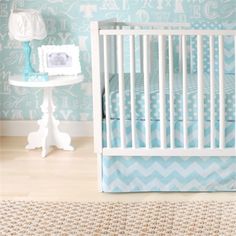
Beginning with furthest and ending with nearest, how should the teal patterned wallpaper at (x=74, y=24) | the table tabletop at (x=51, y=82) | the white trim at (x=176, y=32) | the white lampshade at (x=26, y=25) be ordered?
the teal patterned wallpaper at (x=74, y=24), the white lampshade at (x=26, y=25), the table tabletop at (x=51, y=82), the white trim at (x=176, y=32)

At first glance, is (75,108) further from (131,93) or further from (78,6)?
(131,93)

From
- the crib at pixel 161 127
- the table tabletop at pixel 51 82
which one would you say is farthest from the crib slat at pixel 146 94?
the table tabletop at pixel 51 82

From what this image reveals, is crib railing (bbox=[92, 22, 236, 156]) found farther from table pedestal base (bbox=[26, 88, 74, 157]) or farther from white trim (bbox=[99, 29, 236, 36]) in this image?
table pedestal base (bbox=[26, 88, 74, 157])

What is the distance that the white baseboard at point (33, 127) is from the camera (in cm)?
420

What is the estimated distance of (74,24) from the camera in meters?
4.06

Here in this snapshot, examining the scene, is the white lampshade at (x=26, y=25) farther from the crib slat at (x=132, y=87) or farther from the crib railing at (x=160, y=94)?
the crib slat at (x=132, y=87)

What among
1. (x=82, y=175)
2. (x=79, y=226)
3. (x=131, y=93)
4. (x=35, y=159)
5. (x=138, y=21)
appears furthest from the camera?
(x=138, y=21)

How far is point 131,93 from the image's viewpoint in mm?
2883

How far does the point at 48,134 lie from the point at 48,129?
0.10ft

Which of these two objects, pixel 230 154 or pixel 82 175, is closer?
pixel 230 154

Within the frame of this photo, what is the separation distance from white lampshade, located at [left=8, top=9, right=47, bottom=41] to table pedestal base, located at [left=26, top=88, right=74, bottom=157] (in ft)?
1.12

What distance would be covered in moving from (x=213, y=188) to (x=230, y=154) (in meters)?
0.21

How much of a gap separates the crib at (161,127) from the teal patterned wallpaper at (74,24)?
3.35 ft

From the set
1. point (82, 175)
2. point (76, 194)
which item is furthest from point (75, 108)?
point (76, 194)
